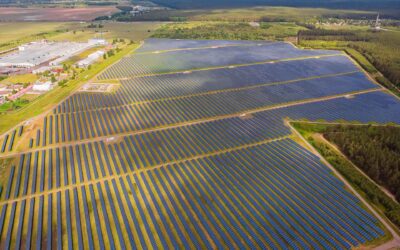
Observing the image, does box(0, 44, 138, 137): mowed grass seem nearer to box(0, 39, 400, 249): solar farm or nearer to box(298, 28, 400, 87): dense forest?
box(0, 39, 400, 249): solar farm

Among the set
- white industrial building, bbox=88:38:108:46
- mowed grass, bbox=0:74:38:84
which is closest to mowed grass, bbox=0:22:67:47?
white industrial building, bbox=88:38:108:46

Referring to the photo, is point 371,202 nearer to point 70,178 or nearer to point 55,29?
point 70,178

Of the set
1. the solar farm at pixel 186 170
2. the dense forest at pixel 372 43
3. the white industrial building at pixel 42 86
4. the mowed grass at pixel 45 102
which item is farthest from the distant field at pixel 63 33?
the dense forest at pixel 372 43

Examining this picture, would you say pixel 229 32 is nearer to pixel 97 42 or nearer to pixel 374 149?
pixel 97 42

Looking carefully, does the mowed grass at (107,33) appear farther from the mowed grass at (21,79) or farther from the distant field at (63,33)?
the mowed grass at (21,79)

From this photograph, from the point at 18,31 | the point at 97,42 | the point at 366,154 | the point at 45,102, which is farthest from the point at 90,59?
the point at 366,154

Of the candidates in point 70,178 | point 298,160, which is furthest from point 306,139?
point 70,178

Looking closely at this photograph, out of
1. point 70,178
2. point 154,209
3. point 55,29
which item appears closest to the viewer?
point 154,209
